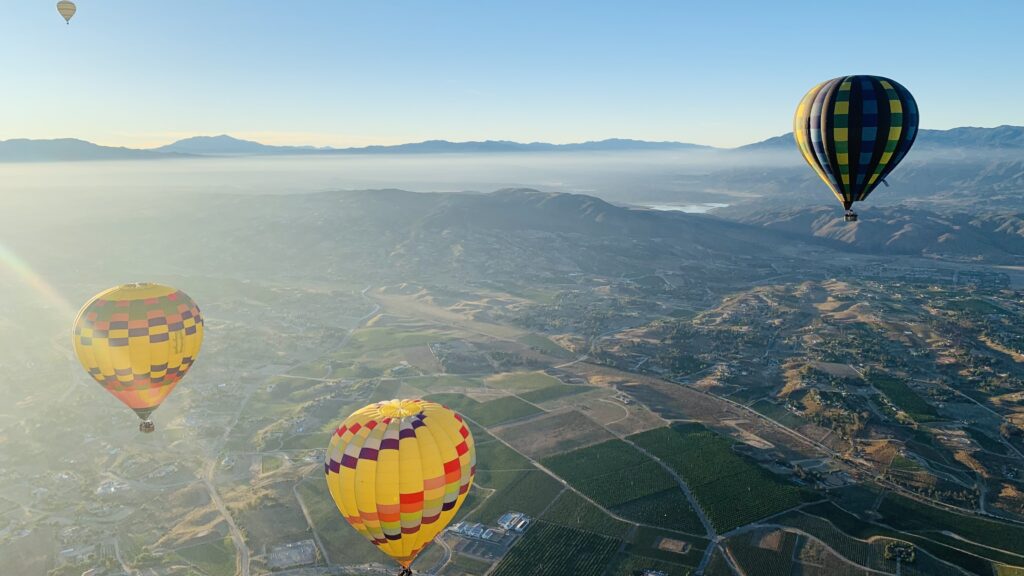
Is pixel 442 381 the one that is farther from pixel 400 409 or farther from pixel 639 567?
pixel 400 409

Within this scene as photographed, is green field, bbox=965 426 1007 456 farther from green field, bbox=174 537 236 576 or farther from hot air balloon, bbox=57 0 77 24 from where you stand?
hot air balloon, bbox=57 0 77 24

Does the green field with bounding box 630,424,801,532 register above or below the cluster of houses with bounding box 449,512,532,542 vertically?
above

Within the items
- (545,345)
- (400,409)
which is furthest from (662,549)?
(545,345)

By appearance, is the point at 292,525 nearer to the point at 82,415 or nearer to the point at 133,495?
the point at 133,495

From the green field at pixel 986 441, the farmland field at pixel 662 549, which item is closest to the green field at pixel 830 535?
the farmland field at pixel 662 549

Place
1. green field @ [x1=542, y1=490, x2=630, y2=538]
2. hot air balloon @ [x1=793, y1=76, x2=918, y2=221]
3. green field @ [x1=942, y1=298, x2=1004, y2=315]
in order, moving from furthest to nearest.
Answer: green field @ [x1=942, y1=298, x2=1004, y2=315] < green field @ [x1=542, y1=490, x2=630, y2=538] < hot air balloon @ [x1=793, y1=76, x2=918, y2=221]

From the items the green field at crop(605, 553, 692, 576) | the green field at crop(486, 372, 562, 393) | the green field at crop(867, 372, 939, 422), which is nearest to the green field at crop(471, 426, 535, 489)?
the green field at crop(605, 553, 692, 576)
